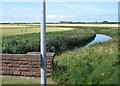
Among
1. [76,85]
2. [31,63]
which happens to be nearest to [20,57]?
[31,63]

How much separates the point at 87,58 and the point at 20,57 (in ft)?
8.63

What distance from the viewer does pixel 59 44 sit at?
20.6 m

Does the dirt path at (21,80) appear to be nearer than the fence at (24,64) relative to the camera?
Yes

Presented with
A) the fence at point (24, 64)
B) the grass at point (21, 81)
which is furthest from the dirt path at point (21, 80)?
the fence at point (24, 64)

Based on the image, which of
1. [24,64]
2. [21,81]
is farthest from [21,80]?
[24,64]

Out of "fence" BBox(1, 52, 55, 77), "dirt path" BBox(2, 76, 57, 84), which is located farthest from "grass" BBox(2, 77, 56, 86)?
"fence" BBox(1, 52, 55, 77)

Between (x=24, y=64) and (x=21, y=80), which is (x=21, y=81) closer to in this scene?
(x=21, y=80)

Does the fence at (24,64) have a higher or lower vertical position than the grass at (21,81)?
higher

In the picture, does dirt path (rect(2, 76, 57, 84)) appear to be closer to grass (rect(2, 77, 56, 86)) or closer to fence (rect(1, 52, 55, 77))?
grass (rect(2, 77, 56, 86))

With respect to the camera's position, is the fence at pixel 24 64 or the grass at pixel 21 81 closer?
the grass at pixel 21 81

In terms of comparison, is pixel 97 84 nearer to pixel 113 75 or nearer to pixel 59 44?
pixel 113 75

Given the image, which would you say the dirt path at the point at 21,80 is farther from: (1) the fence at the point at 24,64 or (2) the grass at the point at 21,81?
(1) the fence at the point at 24,64

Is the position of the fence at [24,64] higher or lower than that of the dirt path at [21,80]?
higher

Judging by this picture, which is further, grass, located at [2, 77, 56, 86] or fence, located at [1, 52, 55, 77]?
fence, located at [1, 52, 55, 77]
